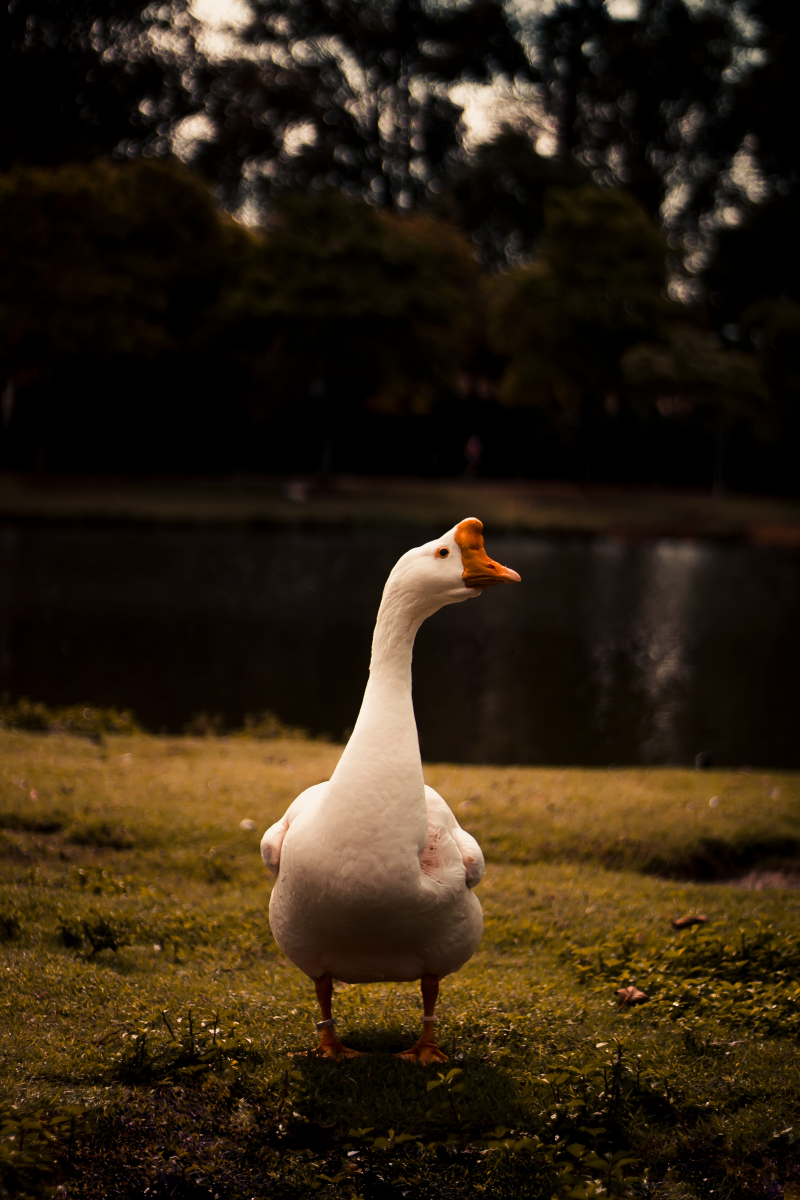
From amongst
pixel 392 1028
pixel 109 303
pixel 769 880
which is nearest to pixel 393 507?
pixel 109 303

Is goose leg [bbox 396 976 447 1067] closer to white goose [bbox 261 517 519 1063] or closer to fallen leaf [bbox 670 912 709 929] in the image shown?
white goose [bbox 261 517 519 1063]

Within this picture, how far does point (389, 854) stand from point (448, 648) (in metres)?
11.1

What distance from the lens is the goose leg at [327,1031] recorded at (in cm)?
331

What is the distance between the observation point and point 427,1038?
334 cm

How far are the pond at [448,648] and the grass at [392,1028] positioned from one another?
3971 millimetres

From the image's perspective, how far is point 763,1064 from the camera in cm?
343

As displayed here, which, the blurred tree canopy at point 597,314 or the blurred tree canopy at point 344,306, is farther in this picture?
the blurred tree canopy at point 597,314

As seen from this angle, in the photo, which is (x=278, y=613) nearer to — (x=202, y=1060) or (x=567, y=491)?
(x=202, y=1060)

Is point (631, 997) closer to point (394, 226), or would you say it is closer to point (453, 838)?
point (453, 838)

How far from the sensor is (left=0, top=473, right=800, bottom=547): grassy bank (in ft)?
92.8

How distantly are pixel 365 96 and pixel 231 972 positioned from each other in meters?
45.3

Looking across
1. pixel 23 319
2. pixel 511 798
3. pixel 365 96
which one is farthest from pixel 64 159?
pixel 511 798

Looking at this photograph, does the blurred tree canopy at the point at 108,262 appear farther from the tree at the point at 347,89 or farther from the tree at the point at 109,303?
the tree at the point at 347,89

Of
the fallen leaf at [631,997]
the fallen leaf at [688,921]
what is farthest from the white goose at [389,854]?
the fallen leaf at [688,921]
